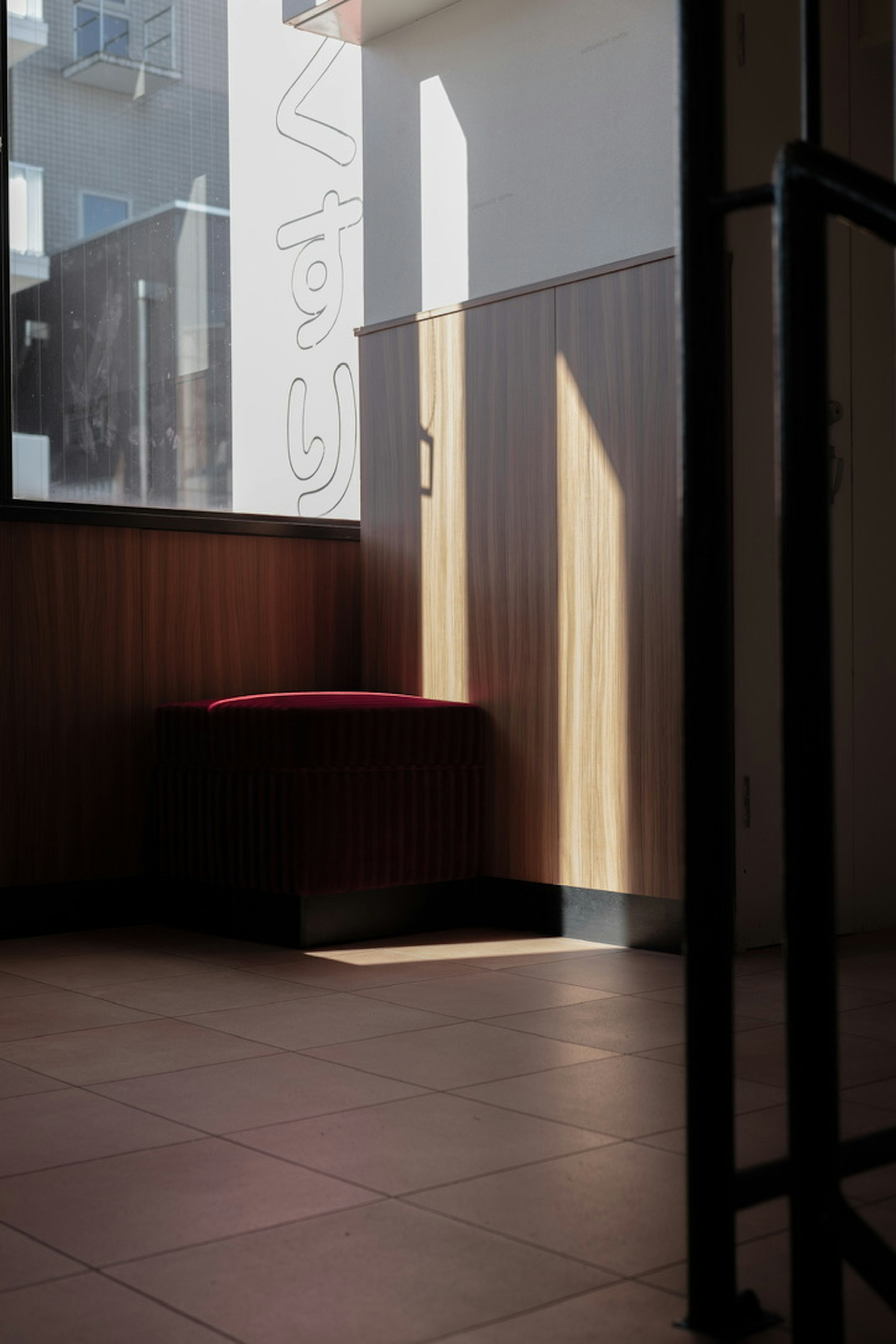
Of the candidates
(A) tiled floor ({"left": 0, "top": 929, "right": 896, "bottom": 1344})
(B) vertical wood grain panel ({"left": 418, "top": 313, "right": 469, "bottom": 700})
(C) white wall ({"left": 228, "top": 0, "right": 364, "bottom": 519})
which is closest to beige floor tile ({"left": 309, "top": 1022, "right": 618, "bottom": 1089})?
(A) tiled floor ({"left": 0, "top": 929, "right": 896, "bottom": 1344})

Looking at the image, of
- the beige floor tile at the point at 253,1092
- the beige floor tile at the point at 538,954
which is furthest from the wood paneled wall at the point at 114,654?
the beige floor tile at the point at 253,1092

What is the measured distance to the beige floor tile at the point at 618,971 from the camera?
296 cm

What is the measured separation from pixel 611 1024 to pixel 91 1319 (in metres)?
1.39

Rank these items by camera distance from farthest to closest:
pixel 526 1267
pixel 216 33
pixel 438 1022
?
pixel 216 33 < pixel 438 1022 < pixel 526 1267

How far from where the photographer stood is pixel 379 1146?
75.9 inches

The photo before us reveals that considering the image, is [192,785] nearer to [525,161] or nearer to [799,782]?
[525,161]

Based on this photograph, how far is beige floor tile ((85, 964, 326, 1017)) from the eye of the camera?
2.80 m

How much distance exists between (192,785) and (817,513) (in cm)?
270

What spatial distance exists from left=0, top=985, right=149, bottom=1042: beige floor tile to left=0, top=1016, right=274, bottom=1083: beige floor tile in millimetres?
39

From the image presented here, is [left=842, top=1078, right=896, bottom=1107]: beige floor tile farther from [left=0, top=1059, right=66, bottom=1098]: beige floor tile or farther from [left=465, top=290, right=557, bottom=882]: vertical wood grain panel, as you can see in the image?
[left=465, top=290, right=557, bottom=882]: vertical wood grain panel

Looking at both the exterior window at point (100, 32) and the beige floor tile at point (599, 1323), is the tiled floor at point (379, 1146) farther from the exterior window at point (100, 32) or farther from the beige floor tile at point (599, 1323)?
the exterior window at point (100, 32)

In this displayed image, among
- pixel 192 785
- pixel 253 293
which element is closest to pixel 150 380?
pixel 253 293

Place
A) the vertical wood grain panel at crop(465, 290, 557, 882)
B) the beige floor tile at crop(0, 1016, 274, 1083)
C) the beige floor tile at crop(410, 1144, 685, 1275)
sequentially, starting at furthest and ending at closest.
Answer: the vertical wood grain panel at crop(465, 290, 557, 882)
the beige floor tile at crop(0, 1016, 274, 1083)
the beige floor tile at crop(410, 1144, 685, 1275)

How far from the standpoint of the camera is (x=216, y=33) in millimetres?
4270
